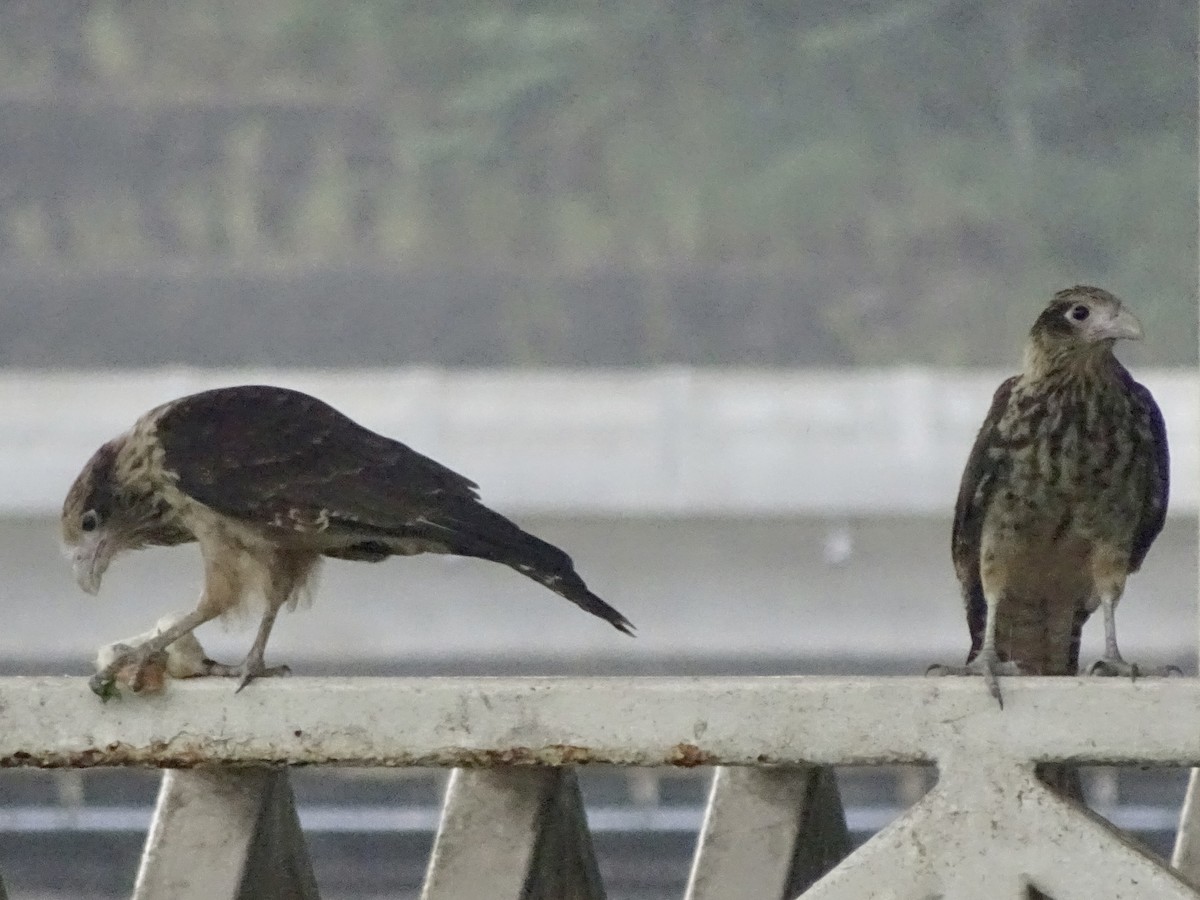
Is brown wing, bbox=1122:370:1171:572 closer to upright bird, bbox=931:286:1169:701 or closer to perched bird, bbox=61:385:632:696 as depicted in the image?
upright bird, bbox=931:286:1169:701

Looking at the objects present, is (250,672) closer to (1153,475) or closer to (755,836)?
(755,836)

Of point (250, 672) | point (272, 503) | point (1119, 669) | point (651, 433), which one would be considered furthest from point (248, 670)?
point (651, 433)

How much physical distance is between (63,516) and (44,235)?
1.67 metres

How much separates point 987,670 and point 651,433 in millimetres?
1905

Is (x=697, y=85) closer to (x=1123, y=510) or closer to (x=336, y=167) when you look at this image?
(x=336, y=167)

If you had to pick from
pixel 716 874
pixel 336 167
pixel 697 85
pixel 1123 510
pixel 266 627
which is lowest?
pixel 716 874

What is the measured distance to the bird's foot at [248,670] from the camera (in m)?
1.25

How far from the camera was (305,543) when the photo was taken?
1551 mm

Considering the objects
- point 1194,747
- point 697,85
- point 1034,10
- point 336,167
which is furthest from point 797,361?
point 1194,747

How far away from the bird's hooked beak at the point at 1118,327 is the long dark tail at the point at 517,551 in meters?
0.68

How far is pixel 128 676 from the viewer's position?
124 centimetres

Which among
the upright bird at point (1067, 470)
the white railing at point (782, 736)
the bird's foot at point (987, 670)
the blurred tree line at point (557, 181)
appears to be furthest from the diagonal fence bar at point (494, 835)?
the blurred tree line at point (557, 181)

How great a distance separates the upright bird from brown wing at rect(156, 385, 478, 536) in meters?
0.66

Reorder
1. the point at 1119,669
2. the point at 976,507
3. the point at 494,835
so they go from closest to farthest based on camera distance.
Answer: the point at 494,835
the point at 1119,669
the point at 976,507
